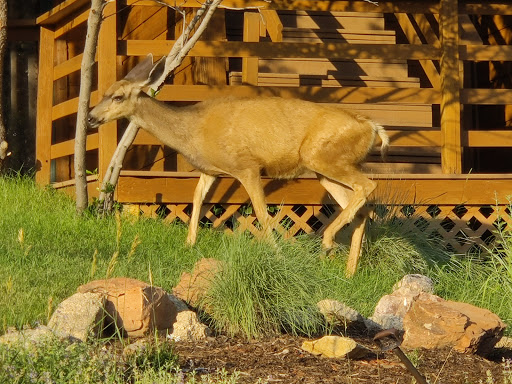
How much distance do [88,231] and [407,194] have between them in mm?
3778

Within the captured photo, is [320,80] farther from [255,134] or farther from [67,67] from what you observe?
[255,134]

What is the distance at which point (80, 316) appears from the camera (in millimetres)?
6258

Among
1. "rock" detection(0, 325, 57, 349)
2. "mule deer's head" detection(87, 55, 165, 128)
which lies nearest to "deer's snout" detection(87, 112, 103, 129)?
"mule deer's head" detection(87, 55, 165, 128)

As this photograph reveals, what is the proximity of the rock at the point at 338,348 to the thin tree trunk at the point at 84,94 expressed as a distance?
18.3 ft

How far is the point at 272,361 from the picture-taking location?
630cm

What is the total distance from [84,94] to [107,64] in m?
0.81

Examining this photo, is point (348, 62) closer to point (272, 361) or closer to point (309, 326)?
point (309, 326)

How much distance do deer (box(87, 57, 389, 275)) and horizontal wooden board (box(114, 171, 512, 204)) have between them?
3.89 feet

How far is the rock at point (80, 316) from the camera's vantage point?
20.3 feet

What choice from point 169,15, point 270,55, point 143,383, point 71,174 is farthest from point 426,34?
point 143,383

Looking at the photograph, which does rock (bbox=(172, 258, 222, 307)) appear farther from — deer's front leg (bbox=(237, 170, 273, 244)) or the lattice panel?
the lattice panel

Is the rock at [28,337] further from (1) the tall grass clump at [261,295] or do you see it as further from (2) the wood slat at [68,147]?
(2) the wood slat at [68,147]

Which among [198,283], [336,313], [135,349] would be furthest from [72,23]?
[135,349]

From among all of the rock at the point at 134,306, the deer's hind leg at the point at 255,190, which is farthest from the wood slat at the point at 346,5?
the rock at the point at 134,306
